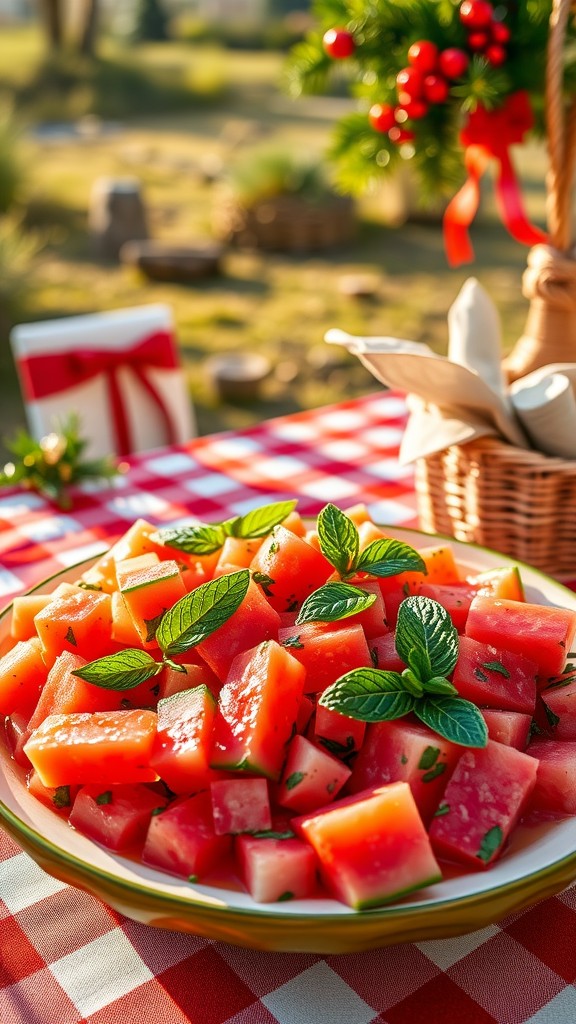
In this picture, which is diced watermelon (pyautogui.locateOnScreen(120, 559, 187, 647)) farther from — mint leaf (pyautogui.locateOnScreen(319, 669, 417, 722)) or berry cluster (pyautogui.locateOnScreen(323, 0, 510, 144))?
berry cluster (pyautogui.locateOnScreen(323, 0, 510, 144))

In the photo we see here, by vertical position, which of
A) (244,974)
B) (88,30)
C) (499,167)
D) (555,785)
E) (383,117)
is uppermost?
(88,30)

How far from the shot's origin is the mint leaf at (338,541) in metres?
1.01

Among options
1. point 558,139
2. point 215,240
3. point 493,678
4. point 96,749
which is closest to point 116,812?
point 96,749

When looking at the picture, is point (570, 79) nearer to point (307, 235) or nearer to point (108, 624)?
point (108, 624)

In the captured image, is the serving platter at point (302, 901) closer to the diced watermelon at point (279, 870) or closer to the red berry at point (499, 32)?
the diced watermelon at point (279, 870)

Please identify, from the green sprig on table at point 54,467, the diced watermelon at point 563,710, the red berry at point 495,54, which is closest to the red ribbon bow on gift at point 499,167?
the red berry at point 495,54

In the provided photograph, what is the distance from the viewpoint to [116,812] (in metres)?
0.84

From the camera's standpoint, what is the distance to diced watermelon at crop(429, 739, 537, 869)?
797 mm

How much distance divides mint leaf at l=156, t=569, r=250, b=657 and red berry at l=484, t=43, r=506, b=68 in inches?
44.3

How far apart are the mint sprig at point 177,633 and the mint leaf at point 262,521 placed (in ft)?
0.74

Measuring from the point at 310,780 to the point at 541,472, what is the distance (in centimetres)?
68

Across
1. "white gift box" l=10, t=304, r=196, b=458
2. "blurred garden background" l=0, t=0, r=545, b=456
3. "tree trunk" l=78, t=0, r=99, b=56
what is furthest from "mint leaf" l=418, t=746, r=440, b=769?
"tree trunk" l=78, t=0, r=99, b=56

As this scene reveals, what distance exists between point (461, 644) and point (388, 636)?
77 mm

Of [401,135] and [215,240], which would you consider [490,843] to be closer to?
[401,135]
